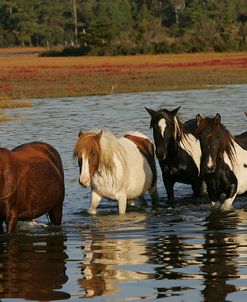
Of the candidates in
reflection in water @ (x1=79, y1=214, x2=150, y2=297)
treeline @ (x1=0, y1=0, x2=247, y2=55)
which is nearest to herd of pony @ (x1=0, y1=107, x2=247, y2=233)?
reflection in water @ (x1=79, y1=214, x2=150, y2=297)

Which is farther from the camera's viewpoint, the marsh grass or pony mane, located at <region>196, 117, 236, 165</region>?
the marsh grass

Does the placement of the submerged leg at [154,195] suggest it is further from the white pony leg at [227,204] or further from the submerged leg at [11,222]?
the submerged leg at [11,222]

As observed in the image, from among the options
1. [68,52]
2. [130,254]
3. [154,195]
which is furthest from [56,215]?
[68,52]

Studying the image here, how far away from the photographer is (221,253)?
9008 mm

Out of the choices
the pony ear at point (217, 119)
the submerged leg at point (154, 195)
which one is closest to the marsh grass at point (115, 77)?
Result: the submerged leg at point (154, 195)

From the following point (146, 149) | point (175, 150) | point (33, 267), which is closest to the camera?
point (33, 267)

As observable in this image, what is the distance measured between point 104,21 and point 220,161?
2620 inches

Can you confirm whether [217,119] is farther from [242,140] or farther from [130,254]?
[130,254]

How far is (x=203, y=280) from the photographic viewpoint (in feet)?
25.4

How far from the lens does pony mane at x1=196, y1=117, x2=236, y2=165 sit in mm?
11164

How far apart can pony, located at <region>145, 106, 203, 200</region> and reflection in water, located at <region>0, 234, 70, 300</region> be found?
2393 mm

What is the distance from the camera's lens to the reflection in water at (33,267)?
24.6 feet

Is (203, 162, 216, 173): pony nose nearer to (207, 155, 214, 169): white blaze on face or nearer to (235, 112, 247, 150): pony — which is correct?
(207, 155, 214, 169): white blaze on face

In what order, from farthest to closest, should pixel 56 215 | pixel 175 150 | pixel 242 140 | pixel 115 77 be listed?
pixel 115 77
pixel 175 150
pixel 242 140
pixel 56 215
